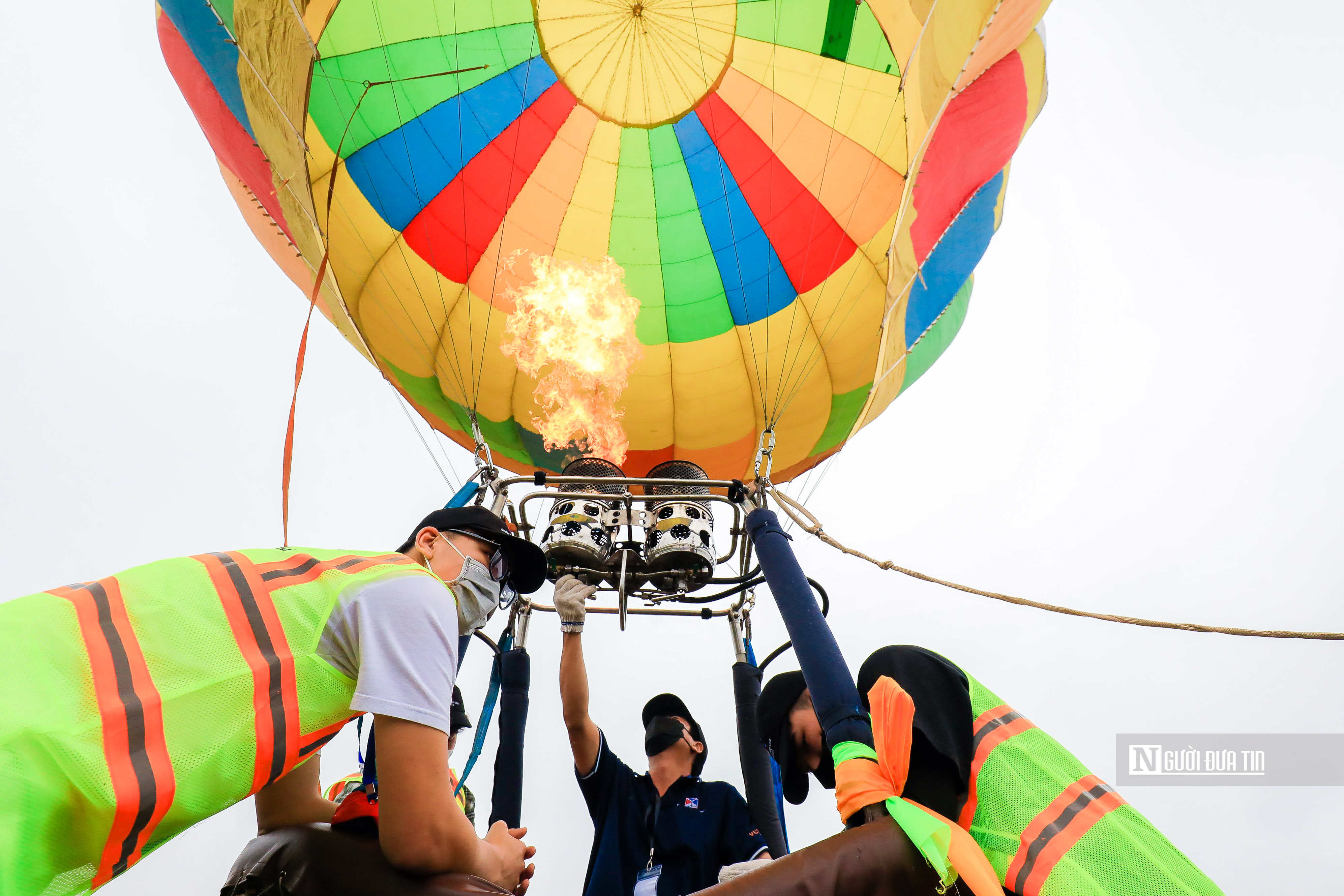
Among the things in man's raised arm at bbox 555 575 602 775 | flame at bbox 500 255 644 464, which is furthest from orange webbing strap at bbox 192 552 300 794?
flame at bbox 500 255 644 464

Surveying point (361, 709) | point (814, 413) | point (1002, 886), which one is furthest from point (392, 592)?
point (814, 413)

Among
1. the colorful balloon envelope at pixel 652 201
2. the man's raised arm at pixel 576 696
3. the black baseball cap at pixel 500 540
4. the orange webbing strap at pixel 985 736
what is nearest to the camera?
the orange webbing strap at pixel 985 736

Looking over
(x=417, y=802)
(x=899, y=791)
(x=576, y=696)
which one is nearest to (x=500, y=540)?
(x=417, y=802)

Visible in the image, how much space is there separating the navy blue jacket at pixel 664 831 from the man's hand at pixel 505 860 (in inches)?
49.5

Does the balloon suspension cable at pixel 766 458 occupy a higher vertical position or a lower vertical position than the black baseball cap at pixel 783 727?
higher

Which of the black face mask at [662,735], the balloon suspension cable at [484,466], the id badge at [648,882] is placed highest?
the balloon suspension cable at [484,466]

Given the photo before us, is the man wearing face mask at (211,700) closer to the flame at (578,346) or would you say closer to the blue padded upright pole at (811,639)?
the blue padded upright pole at (811,639)

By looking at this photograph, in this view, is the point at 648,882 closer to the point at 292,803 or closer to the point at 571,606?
the point at 571,606

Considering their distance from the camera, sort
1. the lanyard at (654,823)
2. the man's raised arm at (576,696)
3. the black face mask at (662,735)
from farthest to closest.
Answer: the black face mask at (662,735), the man's raised arm at (576,696), the lanyard at (654,823)

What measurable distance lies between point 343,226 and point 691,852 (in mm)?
3471

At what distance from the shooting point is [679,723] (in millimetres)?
3049

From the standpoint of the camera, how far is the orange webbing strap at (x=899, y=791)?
123 cm

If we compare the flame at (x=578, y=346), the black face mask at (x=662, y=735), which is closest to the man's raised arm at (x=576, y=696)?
the black face mask at (x=662, y=735)

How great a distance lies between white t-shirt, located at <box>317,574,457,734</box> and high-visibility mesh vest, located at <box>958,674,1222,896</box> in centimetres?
83
